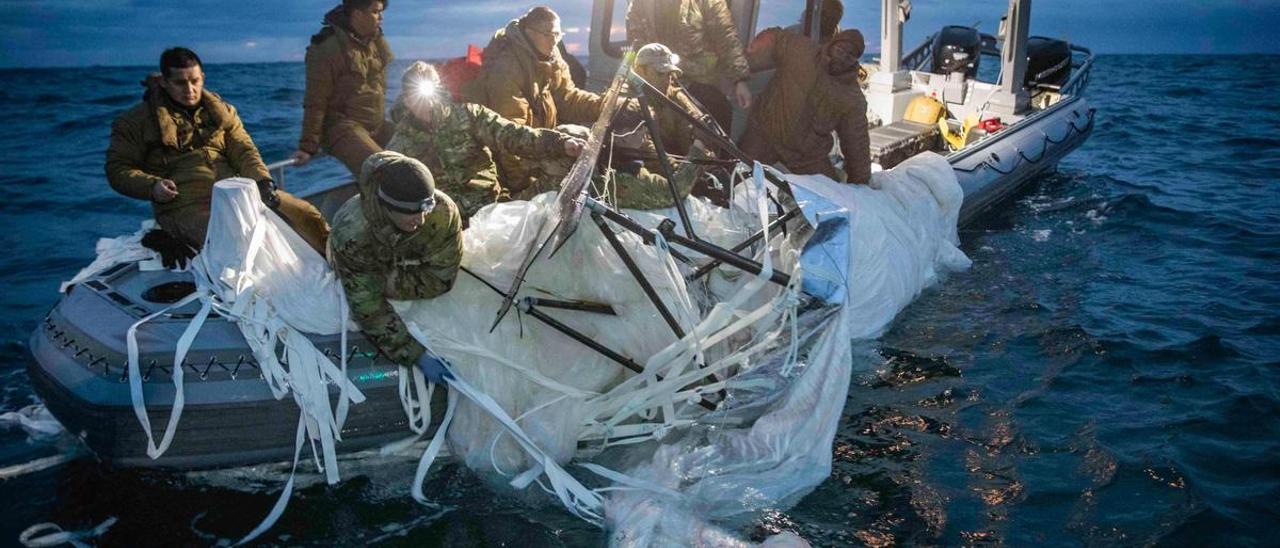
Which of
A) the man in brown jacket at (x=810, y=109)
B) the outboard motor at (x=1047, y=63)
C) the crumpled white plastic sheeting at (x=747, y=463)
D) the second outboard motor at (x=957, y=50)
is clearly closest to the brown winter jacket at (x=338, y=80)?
the man in brown jacket at (x=810, y=109)

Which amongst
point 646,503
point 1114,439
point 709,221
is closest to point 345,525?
point 646,503

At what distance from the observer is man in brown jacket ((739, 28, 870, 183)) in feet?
20.0

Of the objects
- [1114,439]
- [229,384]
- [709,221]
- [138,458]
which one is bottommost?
[1114,439]

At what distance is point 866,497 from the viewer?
445 centimetres

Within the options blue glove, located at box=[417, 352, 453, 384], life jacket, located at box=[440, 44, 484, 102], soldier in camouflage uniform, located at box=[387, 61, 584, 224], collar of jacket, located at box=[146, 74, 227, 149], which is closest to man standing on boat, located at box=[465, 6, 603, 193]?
soldier in camouflage uniform, located at box=[387, 61, 584, 224]

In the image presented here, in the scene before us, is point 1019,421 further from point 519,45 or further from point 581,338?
point 519,45

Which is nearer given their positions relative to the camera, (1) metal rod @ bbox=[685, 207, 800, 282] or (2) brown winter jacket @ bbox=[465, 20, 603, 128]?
(1) metal rod @ bbox=[685, 207, 800, 282]

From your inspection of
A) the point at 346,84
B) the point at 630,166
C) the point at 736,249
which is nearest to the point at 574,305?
the point at 736,249

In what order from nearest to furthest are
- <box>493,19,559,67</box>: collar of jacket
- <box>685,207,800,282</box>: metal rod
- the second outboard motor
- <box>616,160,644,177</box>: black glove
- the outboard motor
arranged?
1. <box>685,207,800,282</box>: metal rod
2. <box>616,160,644,177</box>: black glove
3. <box>493,19,559,67</box>: collar of jacket
4. the second outboard motor
5. the outboard motor

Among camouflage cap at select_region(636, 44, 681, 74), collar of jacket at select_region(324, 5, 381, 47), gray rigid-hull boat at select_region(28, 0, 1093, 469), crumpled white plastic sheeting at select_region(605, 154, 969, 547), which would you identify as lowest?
crumpled white plastic sheeting at select_region(605, 154, 969, 547)

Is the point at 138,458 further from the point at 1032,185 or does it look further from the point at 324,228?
the point at 1032,185

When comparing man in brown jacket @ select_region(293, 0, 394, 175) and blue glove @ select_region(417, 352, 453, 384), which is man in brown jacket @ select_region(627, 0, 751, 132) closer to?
man in brown jacket @ select_region(293, 0, 394, 175)

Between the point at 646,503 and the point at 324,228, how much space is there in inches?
98.7

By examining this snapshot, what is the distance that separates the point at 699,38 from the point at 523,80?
5.44 ft
